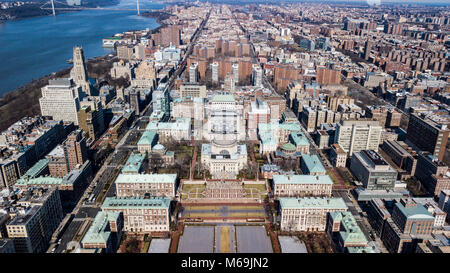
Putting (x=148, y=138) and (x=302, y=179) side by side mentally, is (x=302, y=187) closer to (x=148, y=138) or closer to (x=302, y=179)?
(x=302, y=179)

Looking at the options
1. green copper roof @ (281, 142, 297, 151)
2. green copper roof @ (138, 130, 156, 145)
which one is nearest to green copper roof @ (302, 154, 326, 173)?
green copper roof @ (281, 142, 297, 151)

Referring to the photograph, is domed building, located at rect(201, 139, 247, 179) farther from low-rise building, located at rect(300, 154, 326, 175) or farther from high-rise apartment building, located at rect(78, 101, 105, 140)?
high-rise apartment building, located at rect(78, 101, 105, 140)

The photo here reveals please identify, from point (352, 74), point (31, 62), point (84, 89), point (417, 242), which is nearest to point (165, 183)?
point (417, 242)

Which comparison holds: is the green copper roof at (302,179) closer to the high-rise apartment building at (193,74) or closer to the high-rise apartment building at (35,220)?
Result: the high-rise apartment building at (35,220)

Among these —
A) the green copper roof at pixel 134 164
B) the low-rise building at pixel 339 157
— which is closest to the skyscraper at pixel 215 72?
the green copper roof at pixel 134 164

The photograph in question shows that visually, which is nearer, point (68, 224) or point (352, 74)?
point (68, 224)

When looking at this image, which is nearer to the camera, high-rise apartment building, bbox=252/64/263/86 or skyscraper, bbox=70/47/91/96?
skyscraper, bbox=70/47/91/96

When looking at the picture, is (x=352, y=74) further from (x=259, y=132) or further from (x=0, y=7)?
(x=0, y=7)
